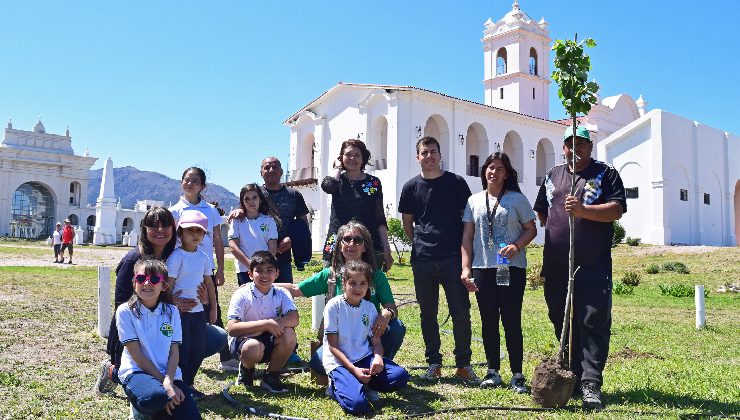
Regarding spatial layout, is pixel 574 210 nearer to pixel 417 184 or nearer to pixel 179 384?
pixel 417 184

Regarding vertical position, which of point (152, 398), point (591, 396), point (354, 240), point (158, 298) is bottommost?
point (591, 396)

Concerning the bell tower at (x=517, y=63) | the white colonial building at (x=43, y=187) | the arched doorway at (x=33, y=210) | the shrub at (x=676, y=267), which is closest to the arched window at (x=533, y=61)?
the bell tower at (x=517, y=63)

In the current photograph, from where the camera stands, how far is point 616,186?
4320 mm

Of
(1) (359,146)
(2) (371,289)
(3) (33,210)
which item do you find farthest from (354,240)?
(3) (33,210)

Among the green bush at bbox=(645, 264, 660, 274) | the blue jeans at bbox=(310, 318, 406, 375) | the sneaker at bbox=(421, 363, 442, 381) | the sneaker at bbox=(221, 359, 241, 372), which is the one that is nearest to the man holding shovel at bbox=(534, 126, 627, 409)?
the sneaker at bbox=(421, 363, 442, 381)

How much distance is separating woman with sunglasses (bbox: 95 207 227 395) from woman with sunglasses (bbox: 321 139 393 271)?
4.60 ft

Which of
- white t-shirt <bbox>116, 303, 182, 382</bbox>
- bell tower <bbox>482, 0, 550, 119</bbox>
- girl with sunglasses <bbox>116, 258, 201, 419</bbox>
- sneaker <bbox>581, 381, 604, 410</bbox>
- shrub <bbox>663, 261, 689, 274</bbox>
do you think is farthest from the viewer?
bell tower <bbox>482, 0, 550, 119</bbox>

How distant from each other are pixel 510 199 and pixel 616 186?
781mm

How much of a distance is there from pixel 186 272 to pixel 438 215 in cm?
203

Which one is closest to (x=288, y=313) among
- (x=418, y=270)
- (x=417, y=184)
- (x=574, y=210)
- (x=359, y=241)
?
(x=359, y=241)

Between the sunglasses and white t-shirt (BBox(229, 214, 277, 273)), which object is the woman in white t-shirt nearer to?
white t-shirt (BBox(229, 214, 277, 273))

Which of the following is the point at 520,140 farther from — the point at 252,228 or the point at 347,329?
the point at 347,329

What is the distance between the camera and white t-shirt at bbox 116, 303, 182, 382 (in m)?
3.50

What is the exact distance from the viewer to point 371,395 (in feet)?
13.8
